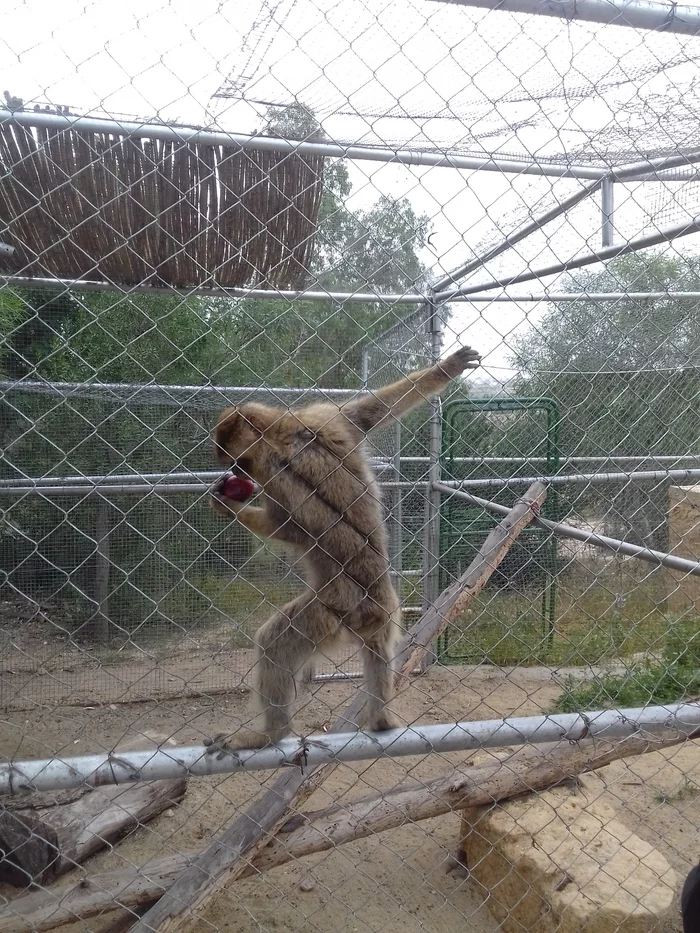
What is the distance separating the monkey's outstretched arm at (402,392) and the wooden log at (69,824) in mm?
2213

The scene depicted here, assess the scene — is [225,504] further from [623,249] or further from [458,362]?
[623,249]

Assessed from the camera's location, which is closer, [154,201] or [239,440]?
[239,440]

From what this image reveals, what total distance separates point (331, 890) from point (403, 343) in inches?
159

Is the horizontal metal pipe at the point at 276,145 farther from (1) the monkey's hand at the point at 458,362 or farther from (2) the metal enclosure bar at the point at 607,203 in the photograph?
(1) the monkey's hand at the point at 458,362

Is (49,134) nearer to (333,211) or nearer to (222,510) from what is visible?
(333,211)

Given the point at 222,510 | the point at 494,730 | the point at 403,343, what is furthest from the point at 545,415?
the point at 494,730

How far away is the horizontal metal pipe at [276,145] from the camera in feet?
8.75

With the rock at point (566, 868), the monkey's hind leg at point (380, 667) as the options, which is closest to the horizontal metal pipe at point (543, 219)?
the monkey's hind leg at point (380, 667)

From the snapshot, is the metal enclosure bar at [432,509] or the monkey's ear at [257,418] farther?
the metal enclosure bar at [432,509]

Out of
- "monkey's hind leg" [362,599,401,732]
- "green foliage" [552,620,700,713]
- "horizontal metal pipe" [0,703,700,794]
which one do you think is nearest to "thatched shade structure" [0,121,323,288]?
"monkey's hind leg" [362,599,401,732]

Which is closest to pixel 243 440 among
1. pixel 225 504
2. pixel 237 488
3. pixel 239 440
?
pixel 239 440

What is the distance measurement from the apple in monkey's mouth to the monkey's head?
6cm

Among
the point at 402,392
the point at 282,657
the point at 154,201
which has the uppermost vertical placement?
the point at 154,201

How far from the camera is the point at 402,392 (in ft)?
11.5
